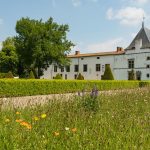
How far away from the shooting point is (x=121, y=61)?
63531 millimetres

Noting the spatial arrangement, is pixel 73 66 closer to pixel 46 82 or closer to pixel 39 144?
pixel 46 82

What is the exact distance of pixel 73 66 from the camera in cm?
7081

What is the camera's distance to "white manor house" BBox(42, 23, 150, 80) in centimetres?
6053

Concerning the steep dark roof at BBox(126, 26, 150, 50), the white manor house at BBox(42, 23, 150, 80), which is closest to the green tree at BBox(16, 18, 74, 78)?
the white manor house at BBox(42, 23, 150, 80)

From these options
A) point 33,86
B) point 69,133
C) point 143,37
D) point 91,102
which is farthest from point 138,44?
point 69,133

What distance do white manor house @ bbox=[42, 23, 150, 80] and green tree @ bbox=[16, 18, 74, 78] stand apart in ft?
17.9

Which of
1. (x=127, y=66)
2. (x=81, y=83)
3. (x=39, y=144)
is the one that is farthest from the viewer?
(x=127, y=66)

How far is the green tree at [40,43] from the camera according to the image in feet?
184

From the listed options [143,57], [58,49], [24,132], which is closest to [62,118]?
[24,132]

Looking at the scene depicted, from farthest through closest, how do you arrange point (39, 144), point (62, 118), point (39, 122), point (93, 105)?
point (93, 105) → point (62, 118) → point (39, 122) → point (39, 144)

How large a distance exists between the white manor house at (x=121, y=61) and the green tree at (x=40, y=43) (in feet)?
17.9

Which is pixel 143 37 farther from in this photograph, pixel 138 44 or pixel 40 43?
pixel 40 43

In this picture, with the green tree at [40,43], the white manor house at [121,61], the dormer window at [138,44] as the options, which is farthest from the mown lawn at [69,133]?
the dormer window at [138,44]

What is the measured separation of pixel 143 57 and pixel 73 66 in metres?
16.0
